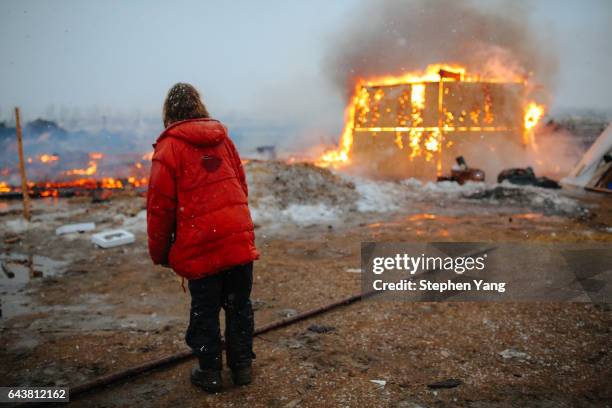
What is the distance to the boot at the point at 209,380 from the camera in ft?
9.01

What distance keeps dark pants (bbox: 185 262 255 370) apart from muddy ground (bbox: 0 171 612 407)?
24cm

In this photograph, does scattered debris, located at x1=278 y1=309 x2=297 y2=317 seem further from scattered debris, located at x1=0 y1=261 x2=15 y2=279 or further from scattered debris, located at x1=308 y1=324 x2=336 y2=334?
scattered debris, located at x1=0 y1=261 x2=15 y2=279

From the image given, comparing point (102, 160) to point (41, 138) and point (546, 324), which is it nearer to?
point (41, 138)

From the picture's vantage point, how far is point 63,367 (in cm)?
318

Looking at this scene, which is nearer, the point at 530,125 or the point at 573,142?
the point at 530,125

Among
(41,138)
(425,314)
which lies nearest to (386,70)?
(425,314)

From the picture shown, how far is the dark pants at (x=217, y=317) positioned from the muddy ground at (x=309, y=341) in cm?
24

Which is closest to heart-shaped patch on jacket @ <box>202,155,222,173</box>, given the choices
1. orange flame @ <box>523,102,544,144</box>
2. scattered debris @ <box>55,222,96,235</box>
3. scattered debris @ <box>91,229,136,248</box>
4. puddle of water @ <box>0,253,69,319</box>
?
puddle of water @ <box>0,253,69,319</box>

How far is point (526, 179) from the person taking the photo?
15156 mm

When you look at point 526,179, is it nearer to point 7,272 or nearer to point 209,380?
point 209,380

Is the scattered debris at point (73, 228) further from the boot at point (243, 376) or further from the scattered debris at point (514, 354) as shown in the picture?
the scattered debris at point (514, 354)

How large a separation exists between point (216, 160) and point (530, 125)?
70.5ft

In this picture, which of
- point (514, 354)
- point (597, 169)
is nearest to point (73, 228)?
point (514, 354)

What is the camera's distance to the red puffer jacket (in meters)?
2.54
